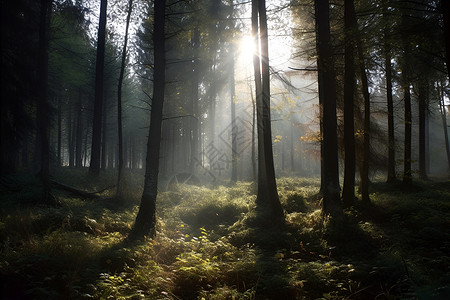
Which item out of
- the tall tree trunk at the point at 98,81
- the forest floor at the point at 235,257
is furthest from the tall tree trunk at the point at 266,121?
the tall tree trunk at the point at 98,81

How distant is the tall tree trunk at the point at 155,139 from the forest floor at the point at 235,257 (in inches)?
28.8

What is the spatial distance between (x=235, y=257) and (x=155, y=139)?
4.39 metres

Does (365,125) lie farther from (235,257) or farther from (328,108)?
(235,257)

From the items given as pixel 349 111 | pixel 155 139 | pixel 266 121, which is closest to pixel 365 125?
pixel 349 111

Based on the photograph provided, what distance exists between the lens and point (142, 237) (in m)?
7.22

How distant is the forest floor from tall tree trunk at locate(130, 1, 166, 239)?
2.40 feet

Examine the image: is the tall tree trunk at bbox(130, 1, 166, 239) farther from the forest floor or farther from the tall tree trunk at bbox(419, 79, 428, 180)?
the tall tree trunk at bbox(419, 79, 428, 180)

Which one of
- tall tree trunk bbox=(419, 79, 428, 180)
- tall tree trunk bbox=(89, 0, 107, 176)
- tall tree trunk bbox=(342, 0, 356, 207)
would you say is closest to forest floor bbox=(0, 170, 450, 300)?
tall tree trunk bbox=(342, 0, 356, 207)

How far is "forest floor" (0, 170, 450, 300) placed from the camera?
409 centimetres

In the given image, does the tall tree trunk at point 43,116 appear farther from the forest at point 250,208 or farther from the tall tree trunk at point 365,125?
the tall tree trunk at point 365,125

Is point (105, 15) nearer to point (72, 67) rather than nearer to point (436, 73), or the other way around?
point (72, 67)

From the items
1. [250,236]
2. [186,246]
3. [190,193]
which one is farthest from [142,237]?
[190,193]

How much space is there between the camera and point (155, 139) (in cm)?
811

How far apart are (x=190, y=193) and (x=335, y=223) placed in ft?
30.1
